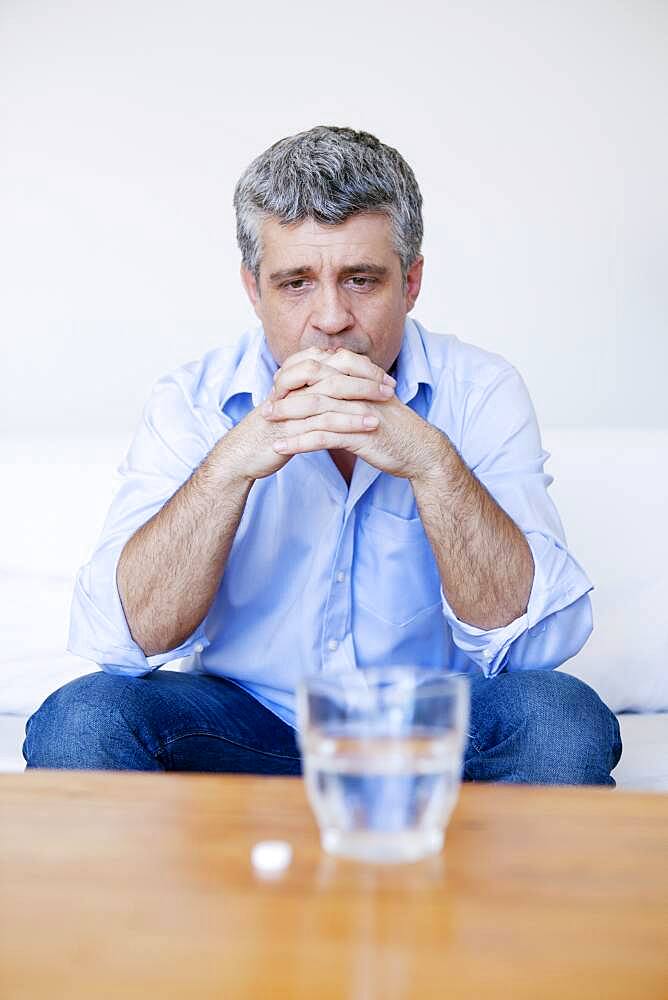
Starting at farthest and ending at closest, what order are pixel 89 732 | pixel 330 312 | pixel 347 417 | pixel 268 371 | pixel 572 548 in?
pixel 572 548, pixel 268 371, pixel 330 312, pixel 347 417, pixel 89 732

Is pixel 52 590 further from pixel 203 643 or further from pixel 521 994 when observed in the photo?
pixel 521 994

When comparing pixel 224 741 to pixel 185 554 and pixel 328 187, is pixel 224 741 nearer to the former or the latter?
pixel 185 554

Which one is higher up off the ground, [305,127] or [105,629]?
[305,127]

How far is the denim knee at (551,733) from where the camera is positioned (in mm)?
1376

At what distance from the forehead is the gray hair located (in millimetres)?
11

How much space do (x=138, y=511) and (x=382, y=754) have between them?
1.02 meters

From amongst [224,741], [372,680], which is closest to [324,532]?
[224,741]

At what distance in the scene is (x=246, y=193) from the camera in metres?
1.74

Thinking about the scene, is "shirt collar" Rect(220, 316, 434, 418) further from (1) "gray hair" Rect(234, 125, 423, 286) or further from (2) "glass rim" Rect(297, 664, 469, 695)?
(2) "glass rim" Rect(297, 664, 469, 695)

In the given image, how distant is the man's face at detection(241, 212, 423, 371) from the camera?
5.46ft

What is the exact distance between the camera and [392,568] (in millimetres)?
1713

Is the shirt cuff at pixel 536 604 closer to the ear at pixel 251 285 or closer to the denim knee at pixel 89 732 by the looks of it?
the denim knee at pixel 89 732

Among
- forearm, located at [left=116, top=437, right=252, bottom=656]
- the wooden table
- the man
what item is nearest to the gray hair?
the man

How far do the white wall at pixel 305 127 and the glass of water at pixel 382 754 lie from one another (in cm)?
220
